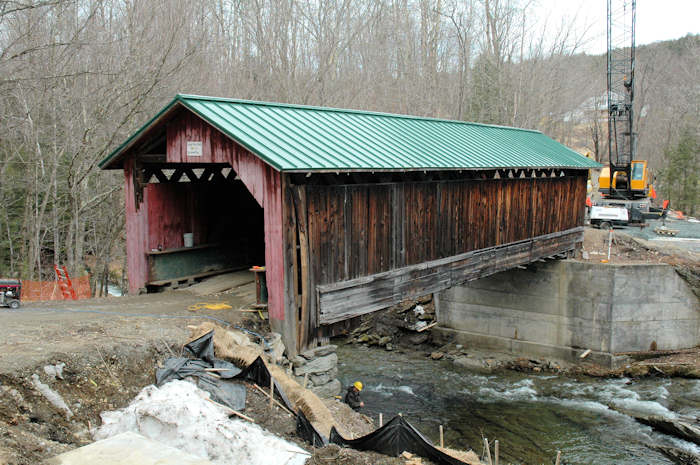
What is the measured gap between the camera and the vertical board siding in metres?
10.5

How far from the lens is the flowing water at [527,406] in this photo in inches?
560

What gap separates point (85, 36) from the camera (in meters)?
19.8

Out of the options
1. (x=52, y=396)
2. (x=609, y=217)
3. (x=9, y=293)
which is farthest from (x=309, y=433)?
(x=609, y=217)

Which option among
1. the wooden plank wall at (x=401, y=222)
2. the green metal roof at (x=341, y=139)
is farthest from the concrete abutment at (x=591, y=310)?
the green metal roof at (x=341, y=139)

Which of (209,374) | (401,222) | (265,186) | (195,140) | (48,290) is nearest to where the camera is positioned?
(209,374)

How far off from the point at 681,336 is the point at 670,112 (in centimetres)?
4165

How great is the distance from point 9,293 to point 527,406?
14.3 m

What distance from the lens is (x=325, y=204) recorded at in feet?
34.3

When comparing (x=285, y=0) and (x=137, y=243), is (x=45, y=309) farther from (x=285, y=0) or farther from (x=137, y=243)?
(x=285, y=0)

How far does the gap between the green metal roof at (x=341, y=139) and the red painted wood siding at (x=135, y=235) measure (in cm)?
77

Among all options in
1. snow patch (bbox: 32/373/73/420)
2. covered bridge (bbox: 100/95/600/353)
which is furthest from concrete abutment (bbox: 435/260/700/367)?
snow patch (bbox: 32/373/73/420)

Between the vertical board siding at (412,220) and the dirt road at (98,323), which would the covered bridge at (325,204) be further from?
the dirt road at (98,323)

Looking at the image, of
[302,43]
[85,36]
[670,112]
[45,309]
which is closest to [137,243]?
[45,309]

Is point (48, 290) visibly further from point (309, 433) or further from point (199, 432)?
point (309, 433)
